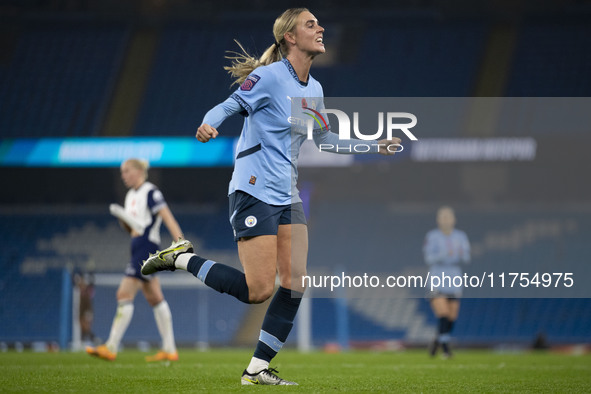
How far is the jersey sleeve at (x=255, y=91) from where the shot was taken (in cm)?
477

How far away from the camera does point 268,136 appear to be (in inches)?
192

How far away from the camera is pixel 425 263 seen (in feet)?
33.1

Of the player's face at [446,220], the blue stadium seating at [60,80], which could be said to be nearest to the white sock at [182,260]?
the player's face at [446,220]

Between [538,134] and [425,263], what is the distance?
24.1 feet

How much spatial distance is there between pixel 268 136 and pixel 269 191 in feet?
1.07

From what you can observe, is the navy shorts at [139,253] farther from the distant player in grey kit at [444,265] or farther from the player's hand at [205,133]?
the player's hand at [205,133]

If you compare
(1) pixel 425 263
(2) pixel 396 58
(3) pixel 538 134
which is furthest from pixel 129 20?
(1) pixel 425 263

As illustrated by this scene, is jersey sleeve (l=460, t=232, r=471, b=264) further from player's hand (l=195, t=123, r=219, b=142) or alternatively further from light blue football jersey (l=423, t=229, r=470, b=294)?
player's hand (l=195, t=123, r=219, b=142)

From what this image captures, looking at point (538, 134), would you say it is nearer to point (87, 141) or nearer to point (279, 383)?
point (87, 141)

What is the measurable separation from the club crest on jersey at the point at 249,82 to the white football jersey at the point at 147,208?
371 centimetres

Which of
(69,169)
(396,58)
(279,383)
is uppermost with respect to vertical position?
(396,58)

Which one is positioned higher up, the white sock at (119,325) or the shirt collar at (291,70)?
the shirt collar at (291,70)

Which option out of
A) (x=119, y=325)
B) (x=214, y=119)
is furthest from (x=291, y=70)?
(x=119, y=325)

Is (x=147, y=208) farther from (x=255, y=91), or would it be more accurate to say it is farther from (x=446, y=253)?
(x=255, y=91)
